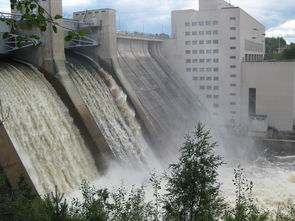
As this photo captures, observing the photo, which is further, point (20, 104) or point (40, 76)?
point (40, 76)

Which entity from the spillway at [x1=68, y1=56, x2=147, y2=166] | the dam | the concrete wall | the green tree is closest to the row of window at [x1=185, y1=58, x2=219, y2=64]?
the concrete wall

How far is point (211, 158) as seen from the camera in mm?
6504

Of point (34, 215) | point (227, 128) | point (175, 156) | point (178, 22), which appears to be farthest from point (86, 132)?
point (178, 22)

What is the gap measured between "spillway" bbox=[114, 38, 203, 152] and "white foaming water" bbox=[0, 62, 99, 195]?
5.20 meters

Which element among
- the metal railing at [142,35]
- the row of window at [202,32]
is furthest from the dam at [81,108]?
the row of window at [202,32]

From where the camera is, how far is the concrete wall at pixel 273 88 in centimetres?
2339

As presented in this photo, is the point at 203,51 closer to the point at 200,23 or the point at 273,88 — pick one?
the point at 200,23

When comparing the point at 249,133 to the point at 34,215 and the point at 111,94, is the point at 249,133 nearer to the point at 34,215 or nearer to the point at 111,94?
the point at 111,94

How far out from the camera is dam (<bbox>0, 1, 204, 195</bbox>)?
11.8 m

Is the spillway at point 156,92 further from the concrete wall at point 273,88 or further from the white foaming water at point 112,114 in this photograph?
the concrete wall at point 273,88

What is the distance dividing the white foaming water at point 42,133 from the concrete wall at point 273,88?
14.1 metres

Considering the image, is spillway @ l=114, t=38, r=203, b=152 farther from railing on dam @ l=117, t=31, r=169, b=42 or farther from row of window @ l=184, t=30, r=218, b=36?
row of window @ l=184, t=30, r=218, b=36

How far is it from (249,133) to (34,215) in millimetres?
19041

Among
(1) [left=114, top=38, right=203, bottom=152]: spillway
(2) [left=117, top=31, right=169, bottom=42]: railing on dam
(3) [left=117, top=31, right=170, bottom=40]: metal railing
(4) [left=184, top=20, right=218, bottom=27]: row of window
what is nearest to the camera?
(1) [left=114, top=38, right=203, bottom=152]: spillway
